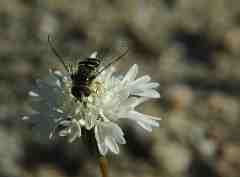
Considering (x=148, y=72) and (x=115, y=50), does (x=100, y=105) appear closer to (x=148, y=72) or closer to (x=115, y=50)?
(x=148, y=72)

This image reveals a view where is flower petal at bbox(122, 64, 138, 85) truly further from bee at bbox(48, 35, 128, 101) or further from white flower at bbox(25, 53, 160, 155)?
bee at bbox(48, 35, 128, 101)

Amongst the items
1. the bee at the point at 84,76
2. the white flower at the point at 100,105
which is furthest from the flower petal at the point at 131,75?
the bee at the point at 84,76

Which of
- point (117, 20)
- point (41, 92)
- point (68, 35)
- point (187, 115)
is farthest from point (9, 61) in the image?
point (41, 92)

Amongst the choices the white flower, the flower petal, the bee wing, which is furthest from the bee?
the bee wing

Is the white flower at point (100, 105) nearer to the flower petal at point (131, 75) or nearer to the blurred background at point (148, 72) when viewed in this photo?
the flower petal at point (131, 75)

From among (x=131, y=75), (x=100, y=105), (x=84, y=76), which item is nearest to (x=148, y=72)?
(x=131, y=75)
